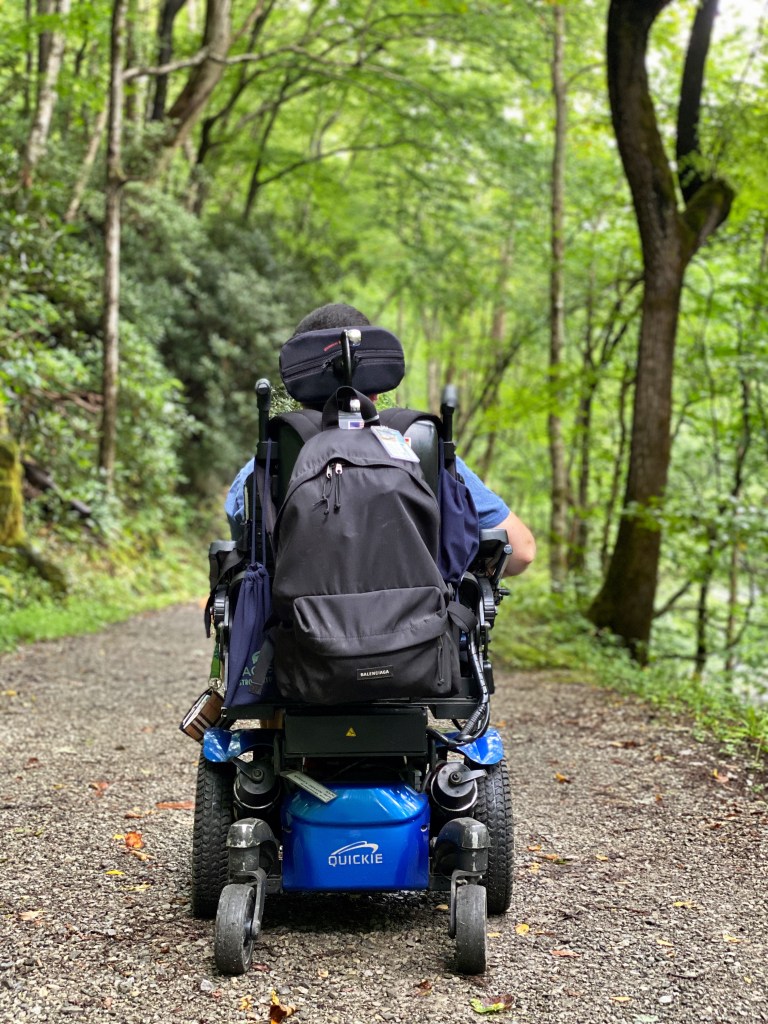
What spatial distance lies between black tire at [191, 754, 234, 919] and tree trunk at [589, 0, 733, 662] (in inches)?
272

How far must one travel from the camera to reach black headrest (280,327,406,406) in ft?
9.55

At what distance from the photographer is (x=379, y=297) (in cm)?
3338

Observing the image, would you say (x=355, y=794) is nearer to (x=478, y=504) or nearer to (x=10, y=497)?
(x=478, y=504)

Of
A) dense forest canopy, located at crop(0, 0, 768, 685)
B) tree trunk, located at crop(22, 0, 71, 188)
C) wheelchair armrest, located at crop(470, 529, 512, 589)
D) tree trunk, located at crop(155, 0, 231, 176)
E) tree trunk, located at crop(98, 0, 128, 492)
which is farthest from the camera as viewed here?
tree trunk, located at crop(155, 0, 231, 176)

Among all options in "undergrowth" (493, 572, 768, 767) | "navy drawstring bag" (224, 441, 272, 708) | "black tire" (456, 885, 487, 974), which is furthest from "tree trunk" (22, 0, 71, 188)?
"black tire" (456, 885, 487, 974)

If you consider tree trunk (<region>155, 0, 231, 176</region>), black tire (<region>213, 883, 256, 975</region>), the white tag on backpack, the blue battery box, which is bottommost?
black tire (<region>213, 883, 256, 975</region>)

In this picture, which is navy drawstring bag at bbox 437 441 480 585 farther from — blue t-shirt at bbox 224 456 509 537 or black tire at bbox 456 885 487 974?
black tire at bbox 456 885 487 974

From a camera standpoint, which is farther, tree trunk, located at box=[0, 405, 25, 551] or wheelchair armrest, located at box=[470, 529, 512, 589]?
tree trunk, located at box=[0, 405, 25, 551]

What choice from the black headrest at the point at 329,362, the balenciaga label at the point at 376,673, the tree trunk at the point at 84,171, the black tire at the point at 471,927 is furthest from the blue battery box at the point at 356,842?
the tree trunk at the point at 84,171

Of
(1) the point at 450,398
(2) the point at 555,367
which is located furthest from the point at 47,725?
(2) the point at 555,367

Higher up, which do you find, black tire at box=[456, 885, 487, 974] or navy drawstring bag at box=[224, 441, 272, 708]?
navy drawstring bag at box=[224, 441, 272, 708]

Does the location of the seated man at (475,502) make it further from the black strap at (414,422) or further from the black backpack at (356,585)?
the black backpack at (356,585)

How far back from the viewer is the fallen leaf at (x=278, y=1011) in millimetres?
2430

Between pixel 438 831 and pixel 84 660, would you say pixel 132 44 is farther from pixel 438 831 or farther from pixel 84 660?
pixel 438 831
